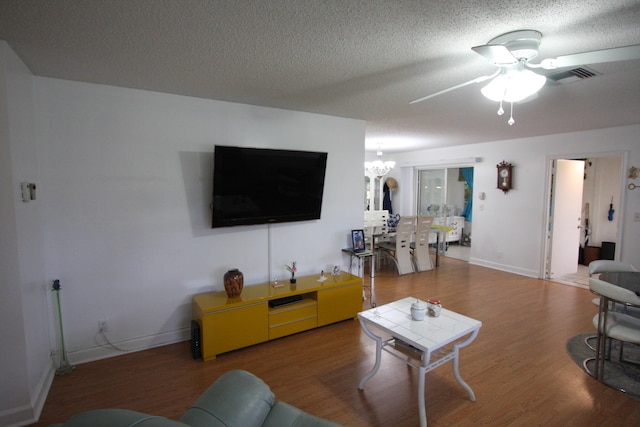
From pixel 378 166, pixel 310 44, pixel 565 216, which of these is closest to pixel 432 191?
pixel 378 166

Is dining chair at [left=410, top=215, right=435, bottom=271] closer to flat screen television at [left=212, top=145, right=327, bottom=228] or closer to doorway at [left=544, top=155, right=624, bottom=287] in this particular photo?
doorway at [left=544, top=155, right=624, bottom=287]

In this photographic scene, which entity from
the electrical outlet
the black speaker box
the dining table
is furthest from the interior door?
the electrical outlet

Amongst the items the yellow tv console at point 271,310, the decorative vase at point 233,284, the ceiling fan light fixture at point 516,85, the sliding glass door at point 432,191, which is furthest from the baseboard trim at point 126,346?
the sliding glass door at point 432,191

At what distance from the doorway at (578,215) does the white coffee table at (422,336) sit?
3896 mm

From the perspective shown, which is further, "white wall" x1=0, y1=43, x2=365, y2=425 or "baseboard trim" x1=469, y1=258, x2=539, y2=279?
"baseboard trim" x1=469, y1=258, x2=539, y2=279

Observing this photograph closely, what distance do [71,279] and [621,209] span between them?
6632 millimetres

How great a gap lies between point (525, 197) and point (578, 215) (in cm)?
95

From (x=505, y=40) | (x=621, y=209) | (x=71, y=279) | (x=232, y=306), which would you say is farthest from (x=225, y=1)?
(x=621, y=209)

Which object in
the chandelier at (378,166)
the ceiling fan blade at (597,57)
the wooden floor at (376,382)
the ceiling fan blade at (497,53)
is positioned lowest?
the wooden floor at (376,382)

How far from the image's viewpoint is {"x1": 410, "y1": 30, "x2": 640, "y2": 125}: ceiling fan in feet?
5.24

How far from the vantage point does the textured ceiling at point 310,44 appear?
156 cm

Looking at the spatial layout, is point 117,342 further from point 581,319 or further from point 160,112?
point 581,319

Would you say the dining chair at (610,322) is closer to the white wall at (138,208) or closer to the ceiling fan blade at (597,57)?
the ceiling fan blade at (597,57)

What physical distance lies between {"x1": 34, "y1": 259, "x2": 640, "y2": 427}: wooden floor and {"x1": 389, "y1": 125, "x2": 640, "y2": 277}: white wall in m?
1.85
